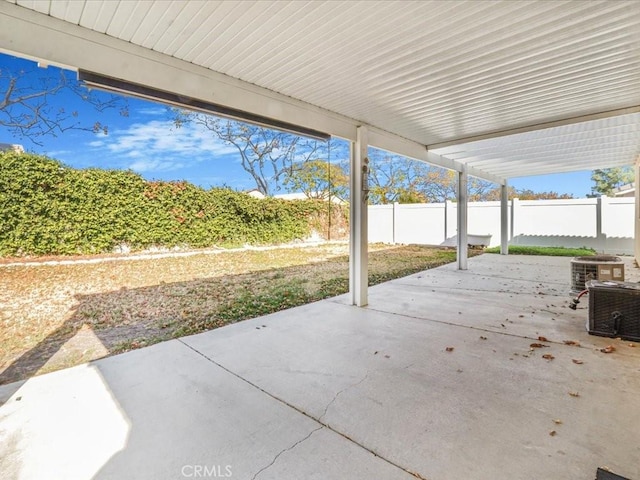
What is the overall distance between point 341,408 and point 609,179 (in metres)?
30.0

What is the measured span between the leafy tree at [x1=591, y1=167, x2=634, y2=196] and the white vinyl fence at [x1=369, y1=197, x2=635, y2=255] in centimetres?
1552

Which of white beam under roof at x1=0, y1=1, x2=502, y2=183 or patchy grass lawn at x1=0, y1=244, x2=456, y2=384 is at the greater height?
white beam under roof at x1=0, y1=1, x2=502, y2=183

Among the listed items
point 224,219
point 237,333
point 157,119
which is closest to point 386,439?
point 237,333

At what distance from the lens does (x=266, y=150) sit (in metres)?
16.7

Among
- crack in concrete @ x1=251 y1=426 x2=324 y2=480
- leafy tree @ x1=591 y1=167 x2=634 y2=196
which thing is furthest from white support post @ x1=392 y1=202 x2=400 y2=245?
leafy tree @ x1=591 y1=167 x2=634 y2=196

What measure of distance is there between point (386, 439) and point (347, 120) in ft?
13.5

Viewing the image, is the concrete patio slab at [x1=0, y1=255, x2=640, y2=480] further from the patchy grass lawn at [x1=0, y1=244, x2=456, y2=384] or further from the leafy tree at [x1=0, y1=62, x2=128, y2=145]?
the leafy tree at [x1=0, y1=62, x2=128, y2=145]

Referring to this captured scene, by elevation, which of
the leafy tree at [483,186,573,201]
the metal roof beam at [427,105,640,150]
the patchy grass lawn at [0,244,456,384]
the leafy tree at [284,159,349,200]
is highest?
the leafy tree at [284,159,349,200]

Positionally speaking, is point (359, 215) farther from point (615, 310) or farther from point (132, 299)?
point (132, 299)

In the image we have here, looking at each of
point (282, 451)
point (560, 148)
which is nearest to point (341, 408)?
point (282, 451)

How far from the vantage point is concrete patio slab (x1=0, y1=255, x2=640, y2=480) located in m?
1.69

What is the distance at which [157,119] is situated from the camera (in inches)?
521

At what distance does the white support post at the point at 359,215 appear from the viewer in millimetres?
4875

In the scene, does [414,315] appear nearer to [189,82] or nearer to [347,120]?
[347,120]
